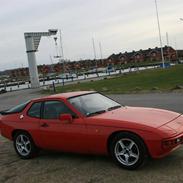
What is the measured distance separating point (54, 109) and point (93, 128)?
1231mm

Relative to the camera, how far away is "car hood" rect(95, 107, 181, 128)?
23.1 ft

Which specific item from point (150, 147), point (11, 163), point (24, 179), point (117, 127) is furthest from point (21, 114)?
point (150, 147)

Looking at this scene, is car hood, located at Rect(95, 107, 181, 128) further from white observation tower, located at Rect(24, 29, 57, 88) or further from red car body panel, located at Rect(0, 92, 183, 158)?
white observation tower, located at Rect(24, 29, 57, 88)

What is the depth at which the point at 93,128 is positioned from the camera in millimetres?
7402

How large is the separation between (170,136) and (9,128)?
380cm

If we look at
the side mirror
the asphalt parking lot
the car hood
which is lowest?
the asphalt parking lot

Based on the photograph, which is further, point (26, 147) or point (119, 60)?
point (119, 60)

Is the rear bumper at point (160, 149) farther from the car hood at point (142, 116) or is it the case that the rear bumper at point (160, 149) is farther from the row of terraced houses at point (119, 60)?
the row of terraced houses at point (119, 60)

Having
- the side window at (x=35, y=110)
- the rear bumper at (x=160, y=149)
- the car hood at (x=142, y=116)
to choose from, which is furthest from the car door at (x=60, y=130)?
the rear bumper at (x=160, y=149)

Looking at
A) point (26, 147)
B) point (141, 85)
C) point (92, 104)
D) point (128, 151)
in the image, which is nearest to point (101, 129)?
point (128, 151)

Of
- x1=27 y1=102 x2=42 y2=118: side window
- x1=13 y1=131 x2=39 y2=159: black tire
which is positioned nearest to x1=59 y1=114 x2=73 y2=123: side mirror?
x1=27 y1=102 x2=42 y2=118: side window

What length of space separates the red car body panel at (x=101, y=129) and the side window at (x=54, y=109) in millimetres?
91

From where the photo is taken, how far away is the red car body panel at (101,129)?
672cm

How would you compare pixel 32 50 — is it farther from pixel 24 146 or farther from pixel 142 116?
pixel 142 116
